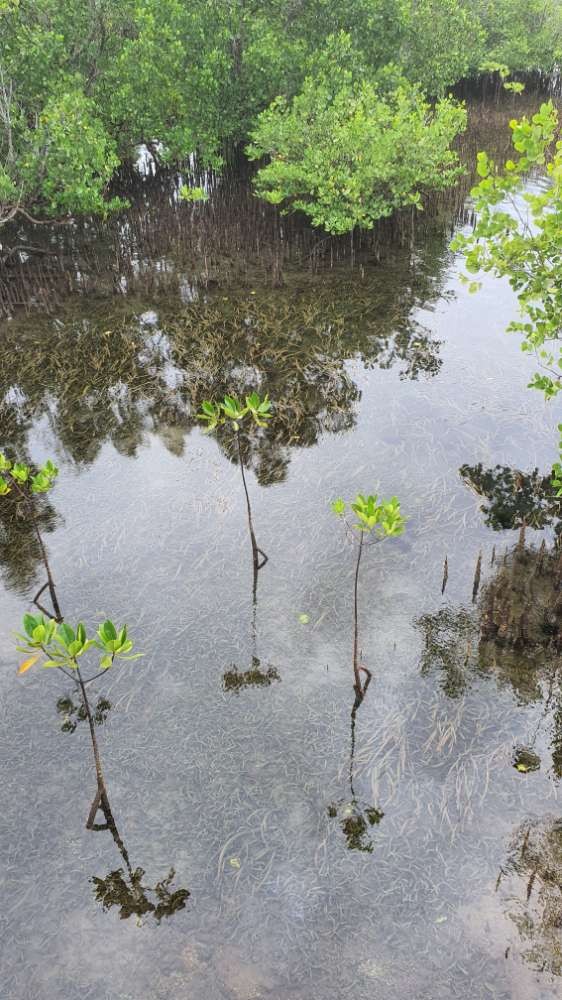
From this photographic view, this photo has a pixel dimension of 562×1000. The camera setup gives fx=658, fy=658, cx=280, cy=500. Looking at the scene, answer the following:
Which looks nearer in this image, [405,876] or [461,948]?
[461,948]

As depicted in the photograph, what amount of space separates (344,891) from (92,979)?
4.84ft

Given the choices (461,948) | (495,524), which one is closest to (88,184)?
(495,524)

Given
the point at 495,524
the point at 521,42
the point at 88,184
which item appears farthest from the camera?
the point at 521,42

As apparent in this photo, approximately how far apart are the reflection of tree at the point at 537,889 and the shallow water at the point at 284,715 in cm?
1

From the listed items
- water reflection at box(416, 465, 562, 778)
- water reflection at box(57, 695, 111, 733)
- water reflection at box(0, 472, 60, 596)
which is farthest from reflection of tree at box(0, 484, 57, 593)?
water reflection at box(416, 465, 562, 778)

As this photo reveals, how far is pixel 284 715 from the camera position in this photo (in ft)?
16.3

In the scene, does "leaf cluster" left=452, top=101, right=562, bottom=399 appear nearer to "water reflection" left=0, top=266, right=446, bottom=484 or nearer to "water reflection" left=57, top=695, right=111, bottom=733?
"water reflection" left=0, top=266, right=446, bottom=484

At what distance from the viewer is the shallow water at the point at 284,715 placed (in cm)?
370

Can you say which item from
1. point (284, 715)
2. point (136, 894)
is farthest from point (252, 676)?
point (136, 894)

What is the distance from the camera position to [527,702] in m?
4.93

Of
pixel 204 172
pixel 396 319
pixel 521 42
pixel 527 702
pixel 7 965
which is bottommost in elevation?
pixel 7 965

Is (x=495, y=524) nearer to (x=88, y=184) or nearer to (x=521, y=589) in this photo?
(x=521, y=589)

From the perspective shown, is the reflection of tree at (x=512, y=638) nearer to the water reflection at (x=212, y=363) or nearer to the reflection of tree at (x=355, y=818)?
the reflection of tree at (x=355, y=818)

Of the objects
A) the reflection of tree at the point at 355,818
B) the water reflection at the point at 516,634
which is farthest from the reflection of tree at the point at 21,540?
the water reflection at the point at 516,634
